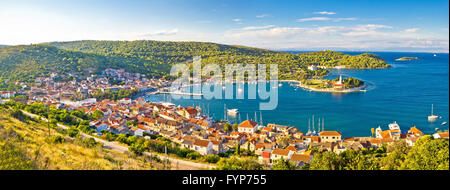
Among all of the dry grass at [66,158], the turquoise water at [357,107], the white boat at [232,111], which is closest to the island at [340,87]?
the turquoise water at [357,107]

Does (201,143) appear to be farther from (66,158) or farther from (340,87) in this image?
(340,87)

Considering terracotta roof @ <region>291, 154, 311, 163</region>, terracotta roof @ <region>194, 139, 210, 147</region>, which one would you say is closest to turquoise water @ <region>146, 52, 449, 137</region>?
terracotta roof @ <region>291, 154, 311, 163</region>

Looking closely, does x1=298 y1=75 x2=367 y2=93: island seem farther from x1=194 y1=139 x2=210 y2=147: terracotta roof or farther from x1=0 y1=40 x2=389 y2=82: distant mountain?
x1=194 y1=139 x2=210 y2=147: terracotta roof

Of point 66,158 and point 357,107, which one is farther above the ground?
point 66,158

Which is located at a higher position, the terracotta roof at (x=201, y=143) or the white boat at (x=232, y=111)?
the terracotta roof at (x=201, y=143)

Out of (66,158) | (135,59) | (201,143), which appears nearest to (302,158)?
(201,143)

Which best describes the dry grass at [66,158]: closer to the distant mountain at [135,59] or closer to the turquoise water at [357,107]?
the turquoise water at [357,107]

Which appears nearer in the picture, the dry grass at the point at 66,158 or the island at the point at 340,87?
the dry grass at the point at 66,158

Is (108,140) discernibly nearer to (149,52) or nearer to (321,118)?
(321,118)

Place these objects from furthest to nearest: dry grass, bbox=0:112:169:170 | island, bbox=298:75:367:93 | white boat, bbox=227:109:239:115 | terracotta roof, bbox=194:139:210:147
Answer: island, bbox=298:75:367:93
white boat, bbox=227:109:239:115
terracotta roof, bbox=194:139:210:147
dry grass, bbox=0:112:169:170
